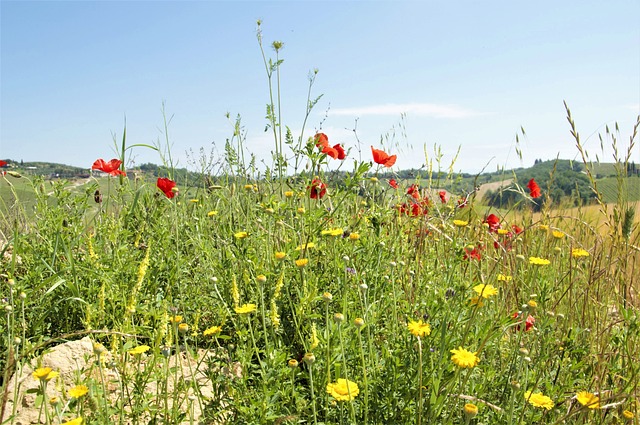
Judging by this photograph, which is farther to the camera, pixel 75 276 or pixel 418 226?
pixel 418 226

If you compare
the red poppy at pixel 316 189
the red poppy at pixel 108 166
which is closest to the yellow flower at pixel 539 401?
the red poppy at pixel 316 189

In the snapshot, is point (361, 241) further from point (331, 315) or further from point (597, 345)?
point (597, 345)

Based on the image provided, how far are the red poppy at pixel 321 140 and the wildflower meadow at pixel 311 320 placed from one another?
0.07 ft

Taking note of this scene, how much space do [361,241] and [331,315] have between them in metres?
0.40

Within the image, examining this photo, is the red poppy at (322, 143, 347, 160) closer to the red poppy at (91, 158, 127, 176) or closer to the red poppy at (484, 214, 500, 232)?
the red poppy at (484, 214, 500, 232)

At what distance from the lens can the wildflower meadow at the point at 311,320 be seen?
1.42 meters

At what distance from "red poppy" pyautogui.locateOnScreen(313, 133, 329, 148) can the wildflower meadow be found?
0.02 meters

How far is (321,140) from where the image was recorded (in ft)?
7.39

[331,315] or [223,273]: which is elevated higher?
[223,273]

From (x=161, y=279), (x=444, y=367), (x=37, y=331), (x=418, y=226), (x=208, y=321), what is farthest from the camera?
(x=418, y=226)

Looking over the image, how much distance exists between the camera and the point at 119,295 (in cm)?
215

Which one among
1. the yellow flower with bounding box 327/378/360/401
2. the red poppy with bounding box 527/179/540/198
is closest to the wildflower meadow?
the yellow flower with bounding box 327/378/360/401

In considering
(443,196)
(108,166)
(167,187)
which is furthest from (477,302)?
(108,166)

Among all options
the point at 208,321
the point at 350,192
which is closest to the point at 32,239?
the point at 208,321
